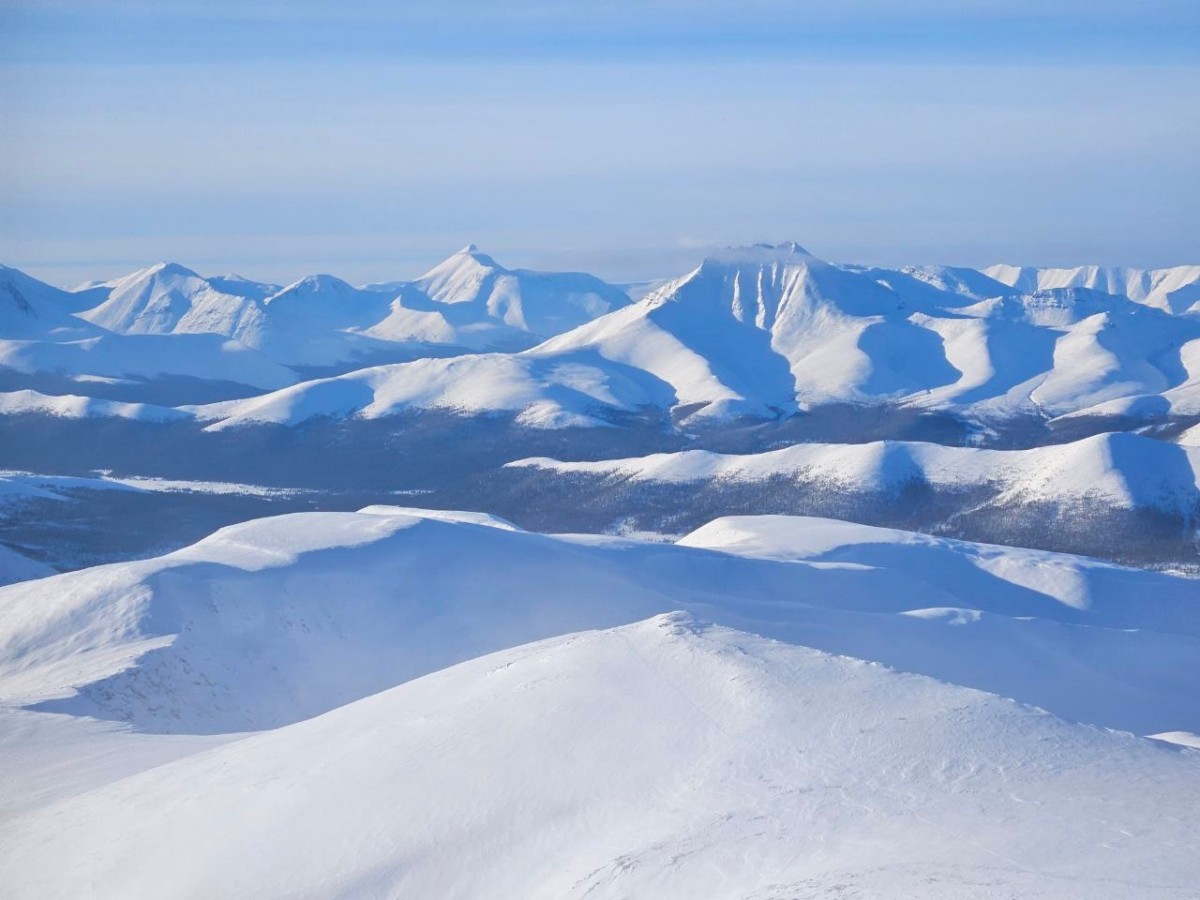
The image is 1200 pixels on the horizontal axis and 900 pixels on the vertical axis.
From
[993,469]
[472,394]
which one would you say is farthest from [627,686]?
[472,394]

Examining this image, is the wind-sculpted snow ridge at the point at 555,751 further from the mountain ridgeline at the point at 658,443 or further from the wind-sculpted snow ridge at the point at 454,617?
the mountain ridgeline at the point at 658,443

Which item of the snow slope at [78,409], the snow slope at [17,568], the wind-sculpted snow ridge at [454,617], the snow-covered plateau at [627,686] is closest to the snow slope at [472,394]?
the snow slope at [78,409]

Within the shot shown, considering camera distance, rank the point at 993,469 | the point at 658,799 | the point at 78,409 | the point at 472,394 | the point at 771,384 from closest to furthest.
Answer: the point at 658,799, the point at 993,469, the point at 78,409, the point at 472,394, the point at 771,384

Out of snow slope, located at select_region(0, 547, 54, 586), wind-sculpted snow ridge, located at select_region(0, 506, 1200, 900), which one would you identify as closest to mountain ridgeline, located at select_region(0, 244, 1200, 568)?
snow slope, located at select_region(0, 547, 54, 586)

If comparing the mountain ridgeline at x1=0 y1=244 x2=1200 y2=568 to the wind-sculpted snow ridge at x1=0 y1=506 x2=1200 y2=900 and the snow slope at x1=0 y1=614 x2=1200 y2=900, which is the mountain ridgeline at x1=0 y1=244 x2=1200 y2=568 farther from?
the snow slope at x1=0 y1=614 x2=1200 y2=900

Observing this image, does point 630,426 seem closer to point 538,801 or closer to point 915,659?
point 915,659

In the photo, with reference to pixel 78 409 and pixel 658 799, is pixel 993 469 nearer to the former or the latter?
pixel 658 799
